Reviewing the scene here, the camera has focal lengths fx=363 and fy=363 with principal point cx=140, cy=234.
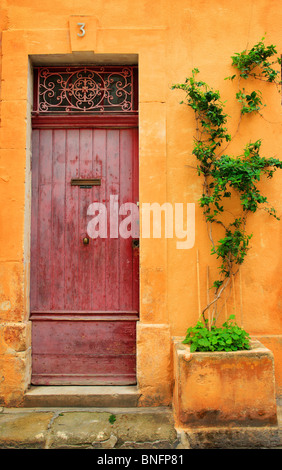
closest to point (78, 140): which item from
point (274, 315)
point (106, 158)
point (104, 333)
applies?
point (106, 158)

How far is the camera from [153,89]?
3.63 metres

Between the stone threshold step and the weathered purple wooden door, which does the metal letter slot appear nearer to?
the weathered purple wooden door

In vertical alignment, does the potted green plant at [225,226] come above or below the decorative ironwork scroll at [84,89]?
below

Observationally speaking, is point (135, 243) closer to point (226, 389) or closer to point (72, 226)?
point (72, 226)

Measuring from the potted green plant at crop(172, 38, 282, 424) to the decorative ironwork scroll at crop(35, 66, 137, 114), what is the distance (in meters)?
0.67

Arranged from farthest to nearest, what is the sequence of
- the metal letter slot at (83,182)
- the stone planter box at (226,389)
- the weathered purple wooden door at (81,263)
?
the metal letter slot at (83,182) → the weathered purple wooden door at (81,263) → the stone planter box at (226,389)

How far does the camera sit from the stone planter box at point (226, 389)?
2980mm

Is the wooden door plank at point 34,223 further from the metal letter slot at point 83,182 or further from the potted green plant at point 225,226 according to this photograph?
the potted green plant at point 225,226

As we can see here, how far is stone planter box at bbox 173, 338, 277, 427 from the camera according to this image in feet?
9.78

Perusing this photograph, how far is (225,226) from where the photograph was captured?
363cm

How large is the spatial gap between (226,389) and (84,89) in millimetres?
3221

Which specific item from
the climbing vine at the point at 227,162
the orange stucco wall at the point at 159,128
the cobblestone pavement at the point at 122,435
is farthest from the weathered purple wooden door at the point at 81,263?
the climbing vine at the point at 227,162

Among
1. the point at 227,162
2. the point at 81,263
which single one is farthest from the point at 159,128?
the point at 81,263

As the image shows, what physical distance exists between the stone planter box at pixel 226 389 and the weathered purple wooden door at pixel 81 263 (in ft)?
2.68
